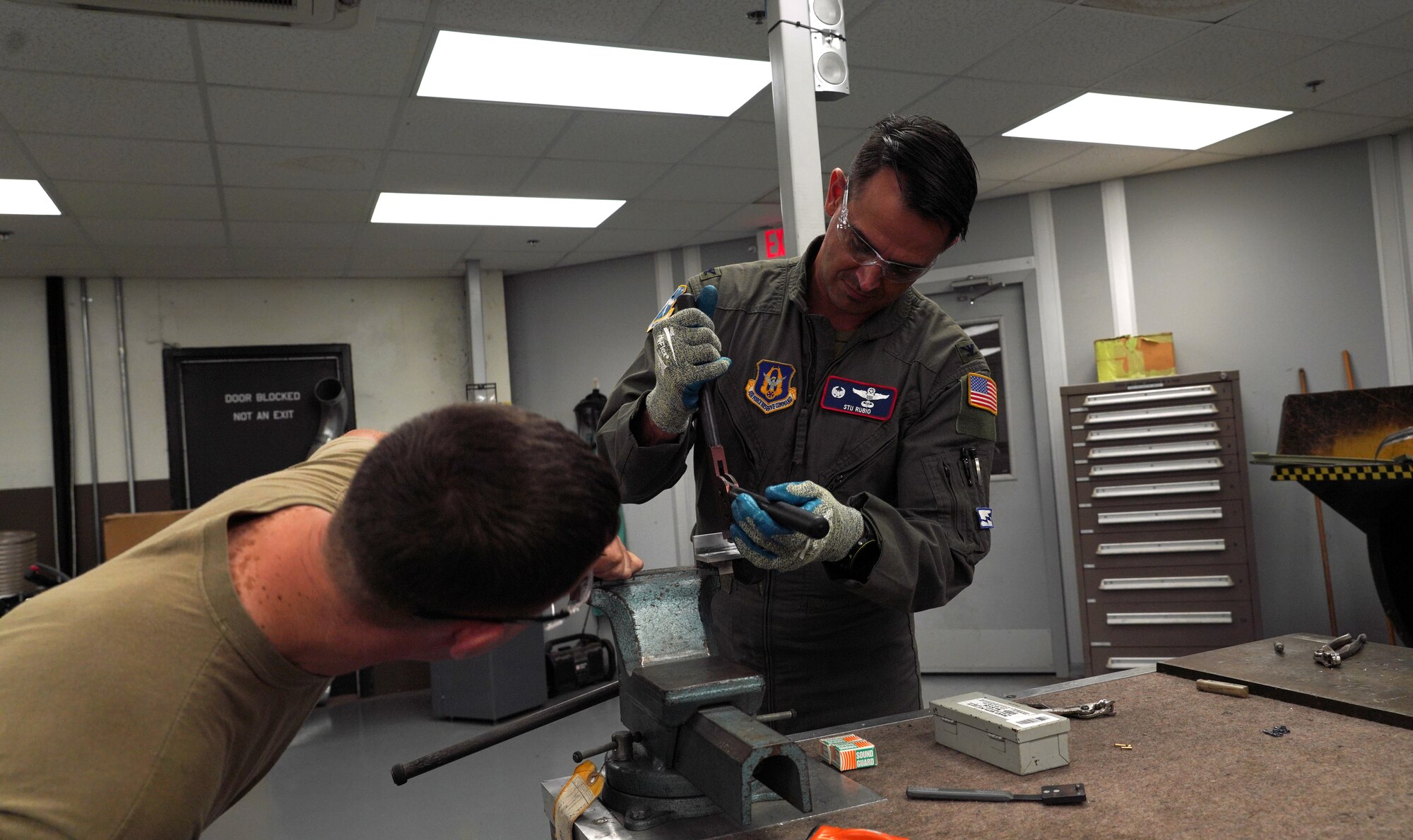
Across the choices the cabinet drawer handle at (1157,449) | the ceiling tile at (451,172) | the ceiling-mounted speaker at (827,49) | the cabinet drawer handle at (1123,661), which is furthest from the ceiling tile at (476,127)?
the cabinet drawer handle at (1123,661)

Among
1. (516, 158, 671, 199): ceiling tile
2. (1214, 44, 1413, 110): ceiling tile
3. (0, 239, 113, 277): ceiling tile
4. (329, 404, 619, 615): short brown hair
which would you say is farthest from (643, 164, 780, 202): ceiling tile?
(329, 404, 619, 615): short brown hair

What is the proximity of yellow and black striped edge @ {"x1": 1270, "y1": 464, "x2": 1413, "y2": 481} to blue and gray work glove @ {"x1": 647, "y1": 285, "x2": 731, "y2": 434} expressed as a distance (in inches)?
124

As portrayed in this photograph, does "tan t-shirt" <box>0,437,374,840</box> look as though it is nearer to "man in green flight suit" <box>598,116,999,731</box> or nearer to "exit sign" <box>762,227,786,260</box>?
"man in green flight suit" <box>598,116,999,731</box>

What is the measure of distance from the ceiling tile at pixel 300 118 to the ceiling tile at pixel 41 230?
149 centimetres

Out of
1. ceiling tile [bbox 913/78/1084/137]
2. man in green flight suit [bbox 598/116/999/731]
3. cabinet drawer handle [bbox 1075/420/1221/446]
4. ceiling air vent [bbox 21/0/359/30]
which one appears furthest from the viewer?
cabinet drawer handle [bbox 1075/420/1221/446]

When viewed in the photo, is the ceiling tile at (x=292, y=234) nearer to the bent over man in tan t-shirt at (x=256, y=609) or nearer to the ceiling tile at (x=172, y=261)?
the ceiling tile at (x=172, y=261)

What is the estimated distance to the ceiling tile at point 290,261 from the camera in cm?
497

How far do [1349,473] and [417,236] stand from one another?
458 cm

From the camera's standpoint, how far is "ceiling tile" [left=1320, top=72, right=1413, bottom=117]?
3.65 m

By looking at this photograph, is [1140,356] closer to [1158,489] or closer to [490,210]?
[1158,489]

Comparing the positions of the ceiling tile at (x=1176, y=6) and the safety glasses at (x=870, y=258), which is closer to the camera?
the safety glasses at (x=870, y=258)

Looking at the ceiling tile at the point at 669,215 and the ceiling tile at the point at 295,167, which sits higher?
the ceiling tile at the point at 669,215

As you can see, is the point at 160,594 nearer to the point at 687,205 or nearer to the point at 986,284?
the point at 687,205

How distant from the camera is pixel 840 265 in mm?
1446
